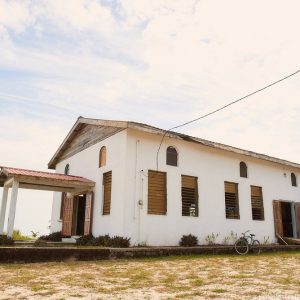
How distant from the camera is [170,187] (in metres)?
13.7

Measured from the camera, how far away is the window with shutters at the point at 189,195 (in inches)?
558

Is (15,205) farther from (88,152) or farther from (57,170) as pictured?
(57,170)

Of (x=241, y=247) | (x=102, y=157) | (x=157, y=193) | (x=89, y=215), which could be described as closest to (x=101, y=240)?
(x=89, y=215)

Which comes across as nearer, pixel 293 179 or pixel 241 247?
pixel 241 247

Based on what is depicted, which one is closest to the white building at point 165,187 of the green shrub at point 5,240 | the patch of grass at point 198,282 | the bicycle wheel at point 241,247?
the bicycle wheel at point 241,247

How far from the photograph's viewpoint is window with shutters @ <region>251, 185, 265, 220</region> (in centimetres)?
1671

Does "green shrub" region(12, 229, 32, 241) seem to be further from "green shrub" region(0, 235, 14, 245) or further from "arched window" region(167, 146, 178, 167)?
"arched window" region(167, 146, 178, 167)

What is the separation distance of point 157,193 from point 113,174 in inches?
72.6

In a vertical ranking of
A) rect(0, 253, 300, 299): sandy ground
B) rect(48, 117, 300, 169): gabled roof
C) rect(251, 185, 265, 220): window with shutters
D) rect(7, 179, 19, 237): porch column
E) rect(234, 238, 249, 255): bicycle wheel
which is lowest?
rect(0, 253, 300, 299): sandy ground

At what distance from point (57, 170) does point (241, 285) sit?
15.4 meters

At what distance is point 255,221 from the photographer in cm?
1636

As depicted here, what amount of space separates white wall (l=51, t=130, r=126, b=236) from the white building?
0.12 feet

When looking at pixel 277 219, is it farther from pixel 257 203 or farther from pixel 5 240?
pixel 5 240

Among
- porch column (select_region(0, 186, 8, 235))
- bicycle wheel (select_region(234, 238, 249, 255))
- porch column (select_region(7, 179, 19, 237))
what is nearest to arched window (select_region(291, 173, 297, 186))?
bicycle wheel (select_region(234, 238, 249, 255))
